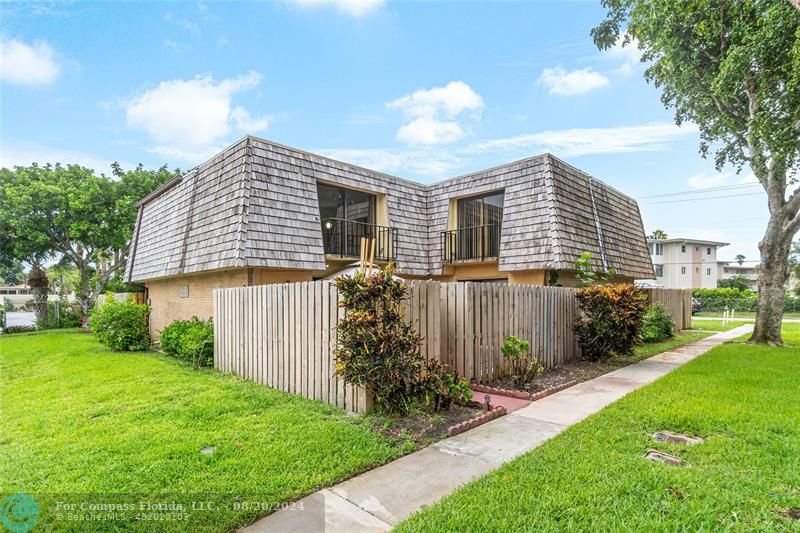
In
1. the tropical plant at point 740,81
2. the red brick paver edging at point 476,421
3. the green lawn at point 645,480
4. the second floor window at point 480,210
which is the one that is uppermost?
the tropical plant at point 740,81

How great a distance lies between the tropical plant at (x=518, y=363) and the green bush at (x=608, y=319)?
9.08 ft

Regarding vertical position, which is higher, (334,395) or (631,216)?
(631,216)

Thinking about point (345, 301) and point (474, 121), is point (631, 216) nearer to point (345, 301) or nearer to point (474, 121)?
point (474, 121)

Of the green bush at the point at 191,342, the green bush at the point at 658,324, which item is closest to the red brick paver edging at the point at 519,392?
the green bush at the point at 191,342

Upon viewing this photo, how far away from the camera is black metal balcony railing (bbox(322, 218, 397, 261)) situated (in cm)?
1169

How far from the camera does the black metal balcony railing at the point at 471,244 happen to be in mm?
12625

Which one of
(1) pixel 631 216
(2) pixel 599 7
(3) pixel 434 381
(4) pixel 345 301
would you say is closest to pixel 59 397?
(4) pixel 345 301

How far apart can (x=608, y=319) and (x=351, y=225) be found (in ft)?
24.0

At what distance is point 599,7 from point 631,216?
302 inches

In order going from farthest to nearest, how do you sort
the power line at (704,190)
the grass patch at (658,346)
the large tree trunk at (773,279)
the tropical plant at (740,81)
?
the power line at (704,190) < the large tree trunk at (773,279) < the grass patch at (658,346) < the tropical plant at (740,81)

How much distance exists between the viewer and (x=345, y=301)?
16.3ft

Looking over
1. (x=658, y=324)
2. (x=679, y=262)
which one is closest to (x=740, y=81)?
(x=658, y=324)

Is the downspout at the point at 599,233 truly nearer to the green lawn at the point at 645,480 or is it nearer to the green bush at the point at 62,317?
the green lawn at the point at 645,480

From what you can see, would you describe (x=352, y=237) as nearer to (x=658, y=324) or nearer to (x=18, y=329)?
(x=658, y=324)
